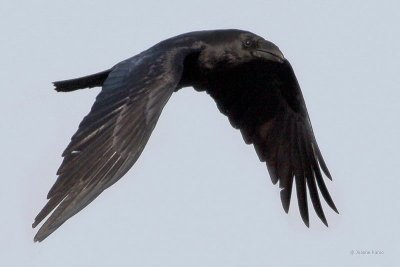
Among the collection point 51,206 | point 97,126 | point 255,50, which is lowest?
point 51,206

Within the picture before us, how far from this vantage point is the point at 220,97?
1261 cm

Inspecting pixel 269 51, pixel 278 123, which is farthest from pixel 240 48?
pixel 278 123

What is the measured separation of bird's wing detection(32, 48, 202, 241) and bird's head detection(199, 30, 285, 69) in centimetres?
75

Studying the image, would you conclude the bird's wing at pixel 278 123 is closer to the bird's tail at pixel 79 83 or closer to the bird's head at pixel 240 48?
the bird's head at pixel 240 48

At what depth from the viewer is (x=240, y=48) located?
39.6ft

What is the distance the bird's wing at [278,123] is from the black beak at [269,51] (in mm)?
407

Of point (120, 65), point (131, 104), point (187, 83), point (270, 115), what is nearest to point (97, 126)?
point (131, 104)

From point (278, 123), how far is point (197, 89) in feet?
3.35

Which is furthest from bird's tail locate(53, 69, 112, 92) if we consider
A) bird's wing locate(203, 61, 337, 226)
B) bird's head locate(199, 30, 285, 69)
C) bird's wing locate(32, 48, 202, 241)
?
bird's wing locate(203, 61, 337, 226)

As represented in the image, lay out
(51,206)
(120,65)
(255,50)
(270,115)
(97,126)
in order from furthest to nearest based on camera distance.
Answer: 1. (270,115)
2. (255,50)
3. (120,65)
4. (97,126)
5. (51,206)

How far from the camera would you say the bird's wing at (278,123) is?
41.3 ft

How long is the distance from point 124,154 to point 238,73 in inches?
113

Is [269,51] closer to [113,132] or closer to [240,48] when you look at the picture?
[240,48]

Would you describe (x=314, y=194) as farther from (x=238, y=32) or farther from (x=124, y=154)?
(x=124, y=154)
